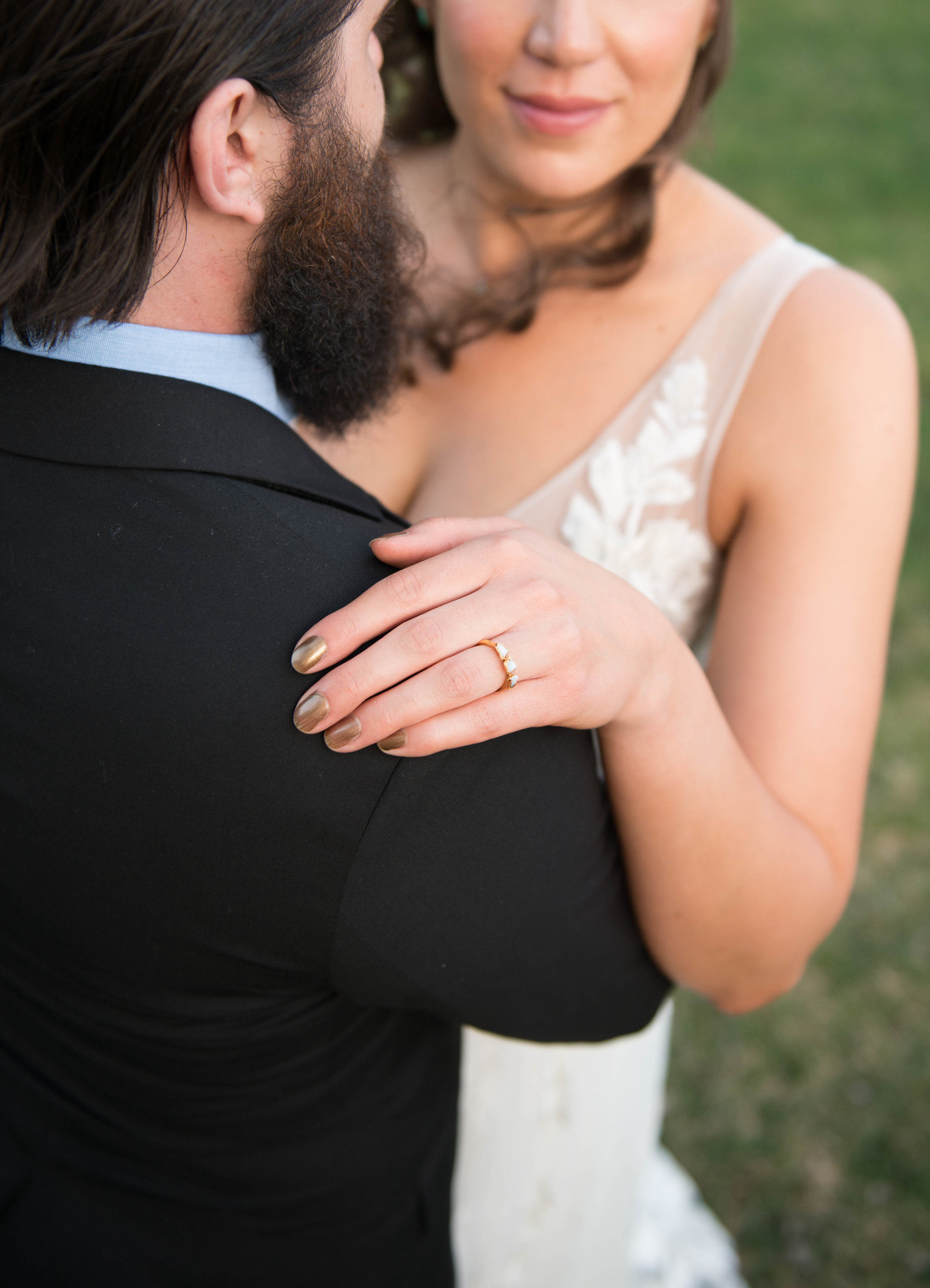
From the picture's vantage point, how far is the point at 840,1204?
9.37 feet

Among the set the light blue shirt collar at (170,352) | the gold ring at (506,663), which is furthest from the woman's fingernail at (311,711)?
the light blue shirt collar at (170,352)

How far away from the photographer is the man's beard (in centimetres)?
112

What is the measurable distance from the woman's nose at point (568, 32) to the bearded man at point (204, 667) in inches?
23.9

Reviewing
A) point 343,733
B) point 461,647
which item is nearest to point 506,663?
point 461,647

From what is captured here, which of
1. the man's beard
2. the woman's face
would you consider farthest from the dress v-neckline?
the man's beard

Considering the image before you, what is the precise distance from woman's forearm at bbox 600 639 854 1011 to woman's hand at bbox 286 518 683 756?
A: 5.1 inches

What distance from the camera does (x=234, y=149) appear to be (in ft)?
3.46

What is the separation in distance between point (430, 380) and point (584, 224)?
42cm

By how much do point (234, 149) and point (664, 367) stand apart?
0.99 metres

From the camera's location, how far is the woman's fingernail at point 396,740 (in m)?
1.00

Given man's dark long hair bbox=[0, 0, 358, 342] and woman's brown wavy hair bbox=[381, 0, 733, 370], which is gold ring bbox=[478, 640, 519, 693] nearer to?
man's dark long hair bbox=[0, 0, 358, 342]

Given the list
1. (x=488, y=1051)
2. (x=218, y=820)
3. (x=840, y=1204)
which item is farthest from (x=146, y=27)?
(x=840, y=1204)

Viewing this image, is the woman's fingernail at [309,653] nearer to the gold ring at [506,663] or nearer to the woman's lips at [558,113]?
the gold ring at [506,663]

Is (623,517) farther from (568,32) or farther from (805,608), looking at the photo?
(568,32)
